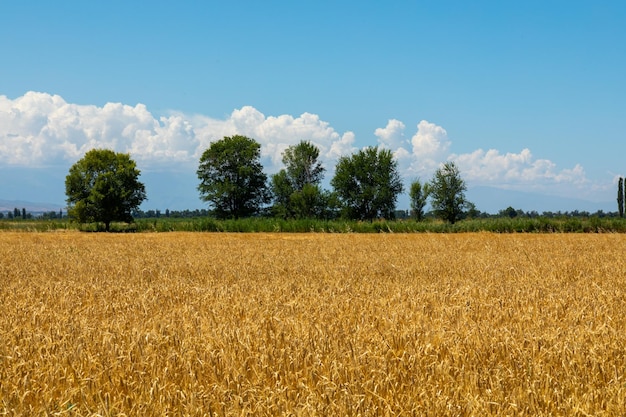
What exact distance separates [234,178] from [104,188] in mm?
19288

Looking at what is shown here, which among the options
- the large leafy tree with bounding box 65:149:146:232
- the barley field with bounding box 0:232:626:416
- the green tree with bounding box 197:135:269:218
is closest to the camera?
the barley field with bounding box 0:232:626:416

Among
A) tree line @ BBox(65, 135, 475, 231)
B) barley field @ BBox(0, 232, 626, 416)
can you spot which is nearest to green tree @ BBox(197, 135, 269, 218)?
tree line @ BBox(65, 135, 475, 231)

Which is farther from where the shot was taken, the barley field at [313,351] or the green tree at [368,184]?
the green tree at [368,184]

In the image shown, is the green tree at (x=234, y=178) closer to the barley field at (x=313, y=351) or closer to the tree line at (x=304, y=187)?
the tree line at (x=304, y=187)

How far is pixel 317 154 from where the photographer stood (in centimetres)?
9300

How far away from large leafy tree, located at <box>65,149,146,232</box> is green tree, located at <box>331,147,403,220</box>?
96.0ft

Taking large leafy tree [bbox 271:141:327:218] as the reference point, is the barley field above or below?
below

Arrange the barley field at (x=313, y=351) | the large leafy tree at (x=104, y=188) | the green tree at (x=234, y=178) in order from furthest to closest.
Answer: the green tree at (x=234, y=178) → the large leafy tree at (x=104, y=188) → the barley field at (x=313, y=351)

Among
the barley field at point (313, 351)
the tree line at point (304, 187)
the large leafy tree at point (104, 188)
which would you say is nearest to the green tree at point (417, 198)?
the tree line at point (304, 187)

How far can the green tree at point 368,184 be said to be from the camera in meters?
81.3

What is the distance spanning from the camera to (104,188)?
6631 cm

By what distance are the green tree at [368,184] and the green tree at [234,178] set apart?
38.7 ft

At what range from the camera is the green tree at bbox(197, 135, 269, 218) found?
256 feet

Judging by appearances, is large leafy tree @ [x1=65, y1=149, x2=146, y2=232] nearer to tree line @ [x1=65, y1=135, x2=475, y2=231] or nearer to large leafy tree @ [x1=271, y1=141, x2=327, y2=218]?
tree line @ [x1=65, y1=135, x2=475, y2=231]
